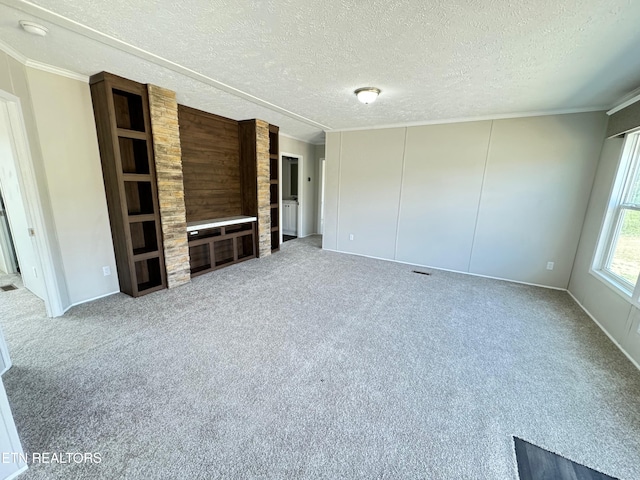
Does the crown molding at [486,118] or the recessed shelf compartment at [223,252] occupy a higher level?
the crown molding at [486,118]

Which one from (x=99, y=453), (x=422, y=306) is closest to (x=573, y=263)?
(x=422, y=306)

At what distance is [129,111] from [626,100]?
571cm

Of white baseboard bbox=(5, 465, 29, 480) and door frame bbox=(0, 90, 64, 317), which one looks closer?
white baseboard bbox=(5, 465, 29, 480)

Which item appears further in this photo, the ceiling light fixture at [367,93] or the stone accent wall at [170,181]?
the stone accent wall at [170,181]

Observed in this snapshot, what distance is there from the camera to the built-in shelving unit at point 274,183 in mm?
5059

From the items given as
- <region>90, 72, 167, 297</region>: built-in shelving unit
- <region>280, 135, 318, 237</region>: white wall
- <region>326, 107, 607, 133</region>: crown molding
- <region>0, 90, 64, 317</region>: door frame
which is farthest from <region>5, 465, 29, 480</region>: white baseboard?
<region>280, 135, 318, 237</region>: white wall

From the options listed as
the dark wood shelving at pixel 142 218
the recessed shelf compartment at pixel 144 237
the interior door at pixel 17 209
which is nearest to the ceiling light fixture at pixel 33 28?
the interior door at pixel 17 209

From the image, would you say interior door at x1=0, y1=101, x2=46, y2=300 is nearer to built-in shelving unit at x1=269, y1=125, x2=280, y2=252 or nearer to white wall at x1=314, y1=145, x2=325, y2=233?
built-in shelving unit at x1=269, y1=125, x2=280, y2=252

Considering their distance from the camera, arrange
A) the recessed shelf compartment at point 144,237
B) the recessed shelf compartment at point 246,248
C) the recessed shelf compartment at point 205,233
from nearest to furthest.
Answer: the recessed shelf compartment at point 144,237
the recessed shelf compartment at point 205,233
the recessed shelf compartment at point 246,248

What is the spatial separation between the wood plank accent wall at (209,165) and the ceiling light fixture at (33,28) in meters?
1.79

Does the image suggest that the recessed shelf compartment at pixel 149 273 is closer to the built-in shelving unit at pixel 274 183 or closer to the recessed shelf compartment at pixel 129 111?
the recessed shelf compartment at pixel 129 111

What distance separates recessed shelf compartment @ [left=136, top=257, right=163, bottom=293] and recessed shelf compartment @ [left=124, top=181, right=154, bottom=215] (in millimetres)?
657

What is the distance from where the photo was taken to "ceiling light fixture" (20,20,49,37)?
1793mm

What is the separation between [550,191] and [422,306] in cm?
260
